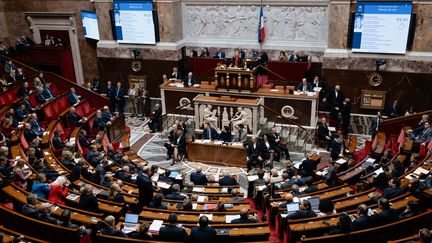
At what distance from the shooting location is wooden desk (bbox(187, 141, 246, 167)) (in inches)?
510

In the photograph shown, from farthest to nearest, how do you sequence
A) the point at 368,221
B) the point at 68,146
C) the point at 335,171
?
1. the point at 68,146
2. the point at 335,171
3. the point at 368,221

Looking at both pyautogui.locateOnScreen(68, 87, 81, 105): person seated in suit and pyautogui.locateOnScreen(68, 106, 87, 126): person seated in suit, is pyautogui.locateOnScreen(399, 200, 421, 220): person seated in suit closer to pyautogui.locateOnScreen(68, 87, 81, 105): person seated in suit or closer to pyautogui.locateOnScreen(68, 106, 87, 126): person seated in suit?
pyautogui.locateOnScreen(68, 106, 87, 126): person seated in suit

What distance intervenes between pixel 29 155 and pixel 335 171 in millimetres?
7578

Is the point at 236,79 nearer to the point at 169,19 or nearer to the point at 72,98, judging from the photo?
the point at 169,19

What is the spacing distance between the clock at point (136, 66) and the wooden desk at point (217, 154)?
640 centimetres

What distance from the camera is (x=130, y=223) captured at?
7.48 m

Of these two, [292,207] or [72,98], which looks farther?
[72,98]

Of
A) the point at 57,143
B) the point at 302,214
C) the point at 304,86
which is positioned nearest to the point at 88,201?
the point at 302,214

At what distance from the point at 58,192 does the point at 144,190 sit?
5.71ft

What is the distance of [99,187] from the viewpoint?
917cm

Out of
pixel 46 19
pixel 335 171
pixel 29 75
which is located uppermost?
pixel 46 19

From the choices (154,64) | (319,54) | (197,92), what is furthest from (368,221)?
(154,64)

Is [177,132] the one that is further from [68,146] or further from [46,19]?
[46,19]

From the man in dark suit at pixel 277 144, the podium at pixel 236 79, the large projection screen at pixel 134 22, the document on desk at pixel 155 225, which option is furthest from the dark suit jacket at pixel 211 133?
the document on desk at pixel 155 225
